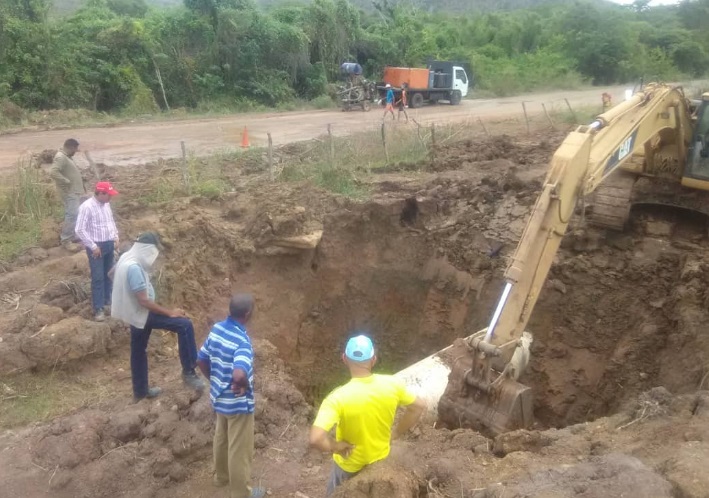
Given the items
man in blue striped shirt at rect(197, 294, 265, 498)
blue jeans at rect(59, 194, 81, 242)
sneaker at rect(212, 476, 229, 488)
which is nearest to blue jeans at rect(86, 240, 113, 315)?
blue jeans at rect(59, 194, 81, 242)

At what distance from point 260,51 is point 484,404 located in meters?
24.0

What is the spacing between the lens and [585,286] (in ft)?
31.5

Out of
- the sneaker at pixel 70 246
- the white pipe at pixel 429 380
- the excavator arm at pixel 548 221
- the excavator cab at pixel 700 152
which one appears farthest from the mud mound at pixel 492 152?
the sneaker at pixel 70 246

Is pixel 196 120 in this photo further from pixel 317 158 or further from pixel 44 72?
pixel 317 158

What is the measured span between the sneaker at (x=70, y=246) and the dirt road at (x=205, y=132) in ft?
18.1

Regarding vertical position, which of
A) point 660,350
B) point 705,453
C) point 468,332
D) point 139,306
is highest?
point 139,306

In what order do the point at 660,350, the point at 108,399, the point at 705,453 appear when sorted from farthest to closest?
the point at 660,350 < the point at 108,399 < the point at 705,453

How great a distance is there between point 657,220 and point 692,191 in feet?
2.38

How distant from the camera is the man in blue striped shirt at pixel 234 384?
15.3ft

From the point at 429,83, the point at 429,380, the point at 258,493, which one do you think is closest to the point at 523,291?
the point at 429,380

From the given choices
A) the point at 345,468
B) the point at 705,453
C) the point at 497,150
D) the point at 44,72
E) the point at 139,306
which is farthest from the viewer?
the point at 44,72

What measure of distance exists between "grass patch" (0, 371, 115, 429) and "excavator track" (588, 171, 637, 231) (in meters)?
7.14

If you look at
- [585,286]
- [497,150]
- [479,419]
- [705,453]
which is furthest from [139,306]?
[497,150]

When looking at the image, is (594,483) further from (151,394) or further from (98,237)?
(98,237)
